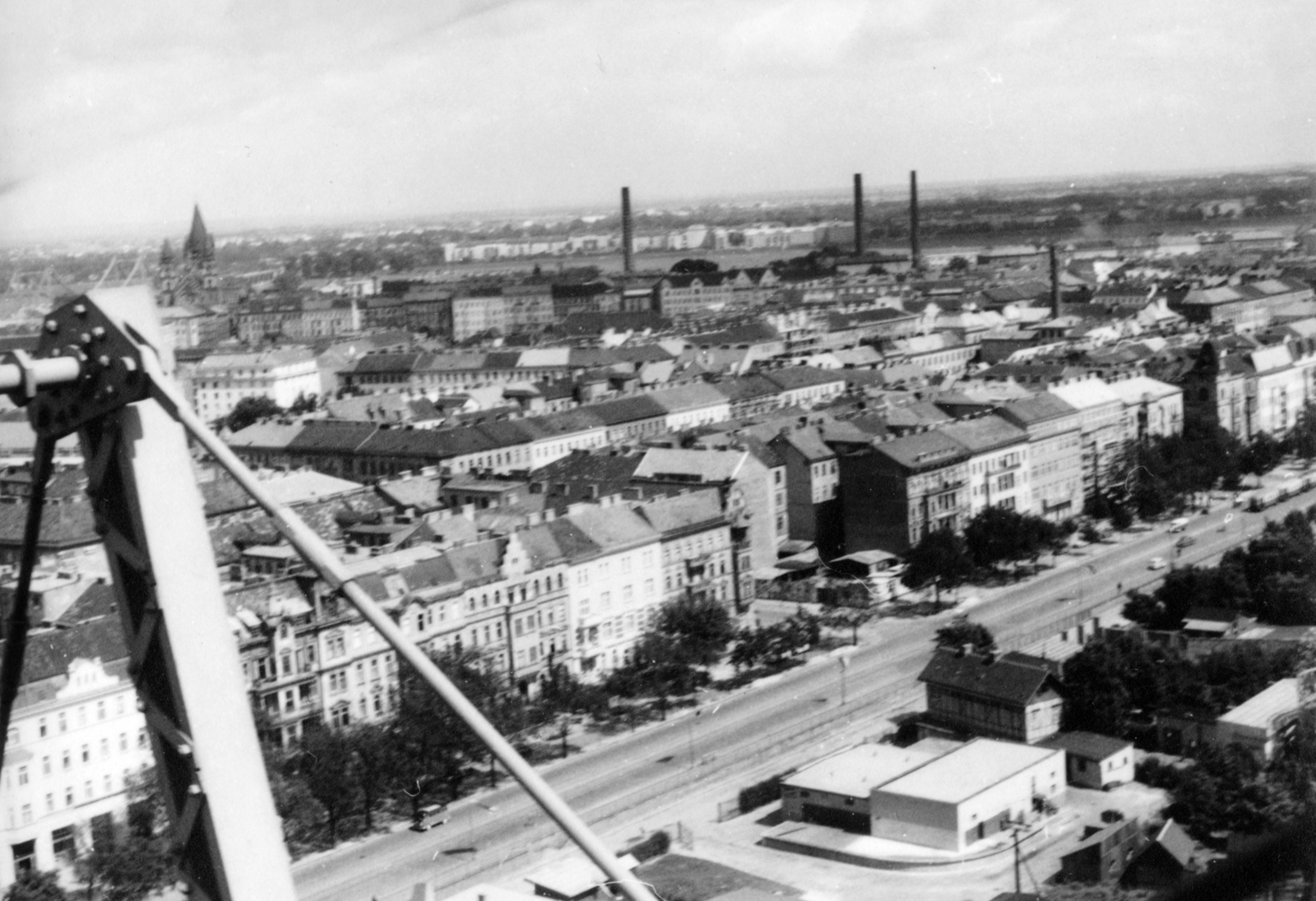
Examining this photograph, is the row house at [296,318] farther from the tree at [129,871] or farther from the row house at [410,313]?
the tree at [129,871]

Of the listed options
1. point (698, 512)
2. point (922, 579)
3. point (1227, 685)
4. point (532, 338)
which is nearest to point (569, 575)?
point (698, 512)

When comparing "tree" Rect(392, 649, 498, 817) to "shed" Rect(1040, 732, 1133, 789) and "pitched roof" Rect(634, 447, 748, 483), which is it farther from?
"pitched roof" Rect(634, 447, 748, 483)

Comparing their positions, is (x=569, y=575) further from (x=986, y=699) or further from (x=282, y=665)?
(x=986, y=699)

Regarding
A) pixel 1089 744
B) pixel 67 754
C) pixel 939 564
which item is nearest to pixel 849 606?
pixel 939 564

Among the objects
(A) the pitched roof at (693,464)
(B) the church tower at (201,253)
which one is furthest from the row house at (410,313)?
(A) the pitched roof at (693,464)

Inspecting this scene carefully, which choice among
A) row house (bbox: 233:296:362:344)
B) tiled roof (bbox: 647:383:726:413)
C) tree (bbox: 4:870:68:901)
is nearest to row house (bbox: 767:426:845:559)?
tiled roof (bbox: 647:383:726:413)

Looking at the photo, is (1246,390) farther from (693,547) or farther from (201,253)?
(201,253)
